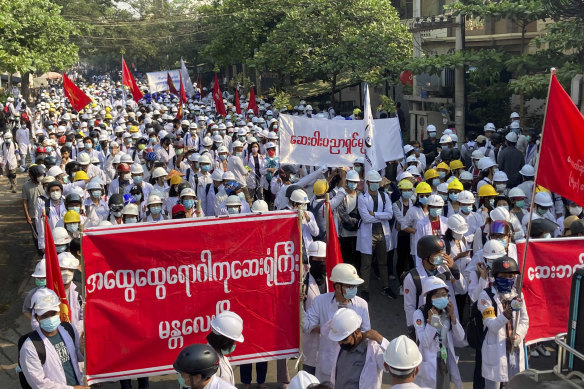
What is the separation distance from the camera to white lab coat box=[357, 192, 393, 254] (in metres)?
9.81

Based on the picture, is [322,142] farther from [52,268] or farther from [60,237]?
[52,268]

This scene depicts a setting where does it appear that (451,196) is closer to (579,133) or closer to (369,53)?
(579,133)

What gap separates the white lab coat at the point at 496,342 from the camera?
6.01 metres

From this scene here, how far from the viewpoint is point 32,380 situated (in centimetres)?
528

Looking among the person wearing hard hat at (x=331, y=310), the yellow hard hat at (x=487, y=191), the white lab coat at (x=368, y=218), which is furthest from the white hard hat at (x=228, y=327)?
the yellow hard hat at (x=487, y=191)

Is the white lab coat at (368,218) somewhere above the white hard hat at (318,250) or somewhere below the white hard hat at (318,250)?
below

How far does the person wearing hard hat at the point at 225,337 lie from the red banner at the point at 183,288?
0.63 metres

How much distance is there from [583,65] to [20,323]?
35.0ft

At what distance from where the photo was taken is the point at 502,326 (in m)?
5.99

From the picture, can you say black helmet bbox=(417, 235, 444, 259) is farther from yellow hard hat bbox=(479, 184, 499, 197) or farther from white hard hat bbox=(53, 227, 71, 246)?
white hard hat bbox=(53, 227, 71, 246)

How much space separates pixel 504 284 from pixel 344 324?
5.52 ft

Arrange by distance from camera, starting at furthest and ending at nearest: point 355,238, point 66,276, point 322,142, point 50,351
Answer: point 322,142 < point 355,238 < point 66,276 < point 50,351

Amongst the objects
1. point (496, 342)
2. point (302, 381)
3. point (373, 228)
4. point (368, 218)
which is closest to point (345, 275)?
point (496, 342)

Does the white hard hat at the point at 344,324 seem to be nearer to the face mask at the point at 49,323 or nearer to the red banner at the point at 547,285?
the red banner at the point at 547,285
